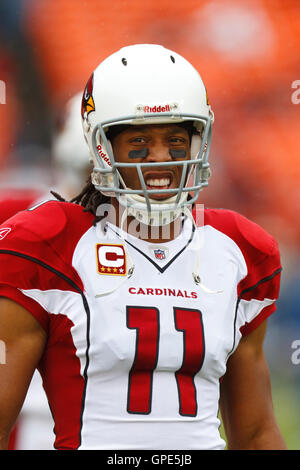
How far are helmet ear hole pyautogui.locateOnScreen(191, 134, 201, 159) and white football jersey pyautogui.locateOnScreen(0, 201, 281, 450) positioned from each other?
246mm

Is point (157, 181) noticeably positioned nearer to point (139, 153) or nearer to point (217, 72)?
point (139, 153)

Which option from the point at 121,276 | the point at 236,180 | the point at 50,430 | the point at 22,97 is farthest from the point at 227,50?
the point at 121,276

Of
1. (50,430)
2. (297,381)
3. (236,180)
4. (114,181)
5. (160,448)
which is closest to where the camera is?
Answer: (160,448)

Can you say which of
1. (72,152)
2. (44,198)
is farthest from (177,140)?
(72,152)

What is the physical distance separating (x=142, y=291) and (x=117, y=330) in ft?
0.36

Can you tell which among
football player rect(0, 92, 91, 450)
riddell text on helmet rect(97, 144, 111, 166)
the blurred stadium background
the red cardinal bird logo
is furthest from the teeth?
the blurred stadium background

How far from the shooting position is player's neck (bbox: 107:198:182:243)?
5.52ft

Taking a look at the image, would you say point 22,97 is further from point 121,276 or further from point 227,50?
point 121,276

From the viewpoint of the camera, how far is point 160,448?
1.48 metres

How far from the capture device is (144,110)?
5.25 ft

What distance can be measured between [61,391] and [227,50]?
3.71m

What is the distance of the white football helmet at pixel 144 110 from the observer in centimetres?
160

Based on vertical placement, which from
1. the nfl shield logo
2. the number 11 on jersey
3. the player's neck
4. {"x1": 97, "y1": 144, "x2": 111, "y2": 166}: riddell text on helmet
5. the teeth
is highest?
{"x1": 97, "y1": 144, "x2": 111, "y2": 166}: riddell text on helmet

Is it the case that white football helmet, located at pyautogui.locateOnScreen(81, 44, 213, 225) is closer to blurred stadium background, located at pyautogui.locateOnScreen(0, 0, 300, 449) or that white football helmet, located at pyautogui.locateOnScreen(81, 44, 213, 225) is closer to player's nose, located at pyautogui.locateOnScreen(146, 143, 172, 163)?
player's nose, located at pyautogui.locateOnScreen(146, 143, 172, 163)
